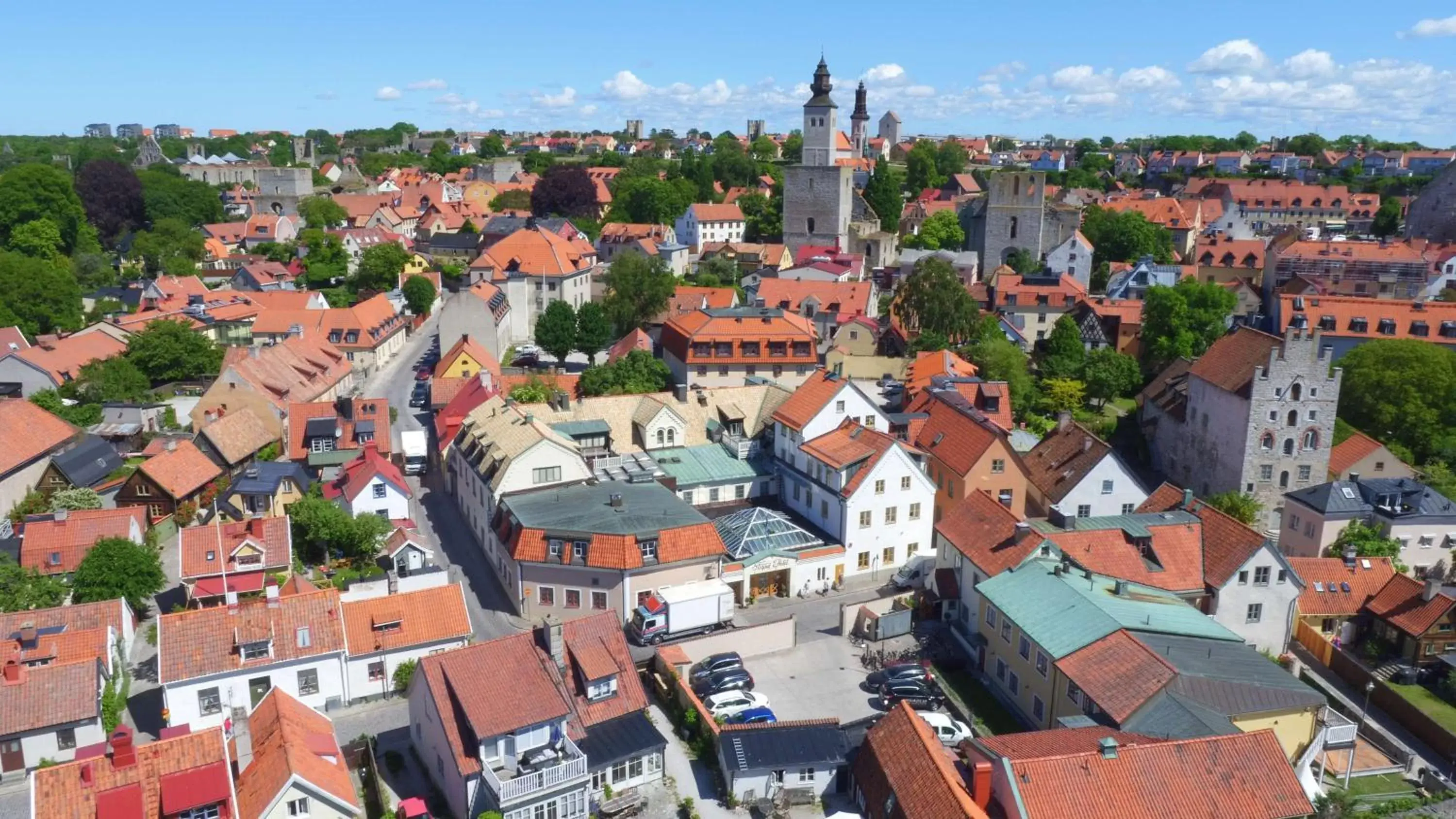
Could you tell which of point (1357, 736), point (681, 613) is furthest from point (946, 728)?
point (1357, 736)

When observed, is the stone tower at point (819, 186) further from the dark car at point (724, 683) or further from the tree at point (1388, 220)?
the dark car at point (724, 683)

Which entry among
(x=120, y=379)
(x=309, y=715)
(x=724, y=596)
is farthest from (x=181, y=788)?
(x=120, y=379)

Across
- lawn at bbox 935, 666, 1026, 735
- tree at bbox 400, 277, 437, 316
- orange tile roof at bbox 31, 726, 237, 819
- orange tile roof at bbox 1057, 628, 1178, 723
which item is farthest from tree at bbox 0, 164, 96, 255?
orange tile roof at bbox 1057, 628, 1178, 723

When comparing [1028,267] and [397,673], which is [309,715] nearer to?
[397,673]

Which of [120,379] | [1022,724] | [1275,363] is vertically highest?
[1275,363]

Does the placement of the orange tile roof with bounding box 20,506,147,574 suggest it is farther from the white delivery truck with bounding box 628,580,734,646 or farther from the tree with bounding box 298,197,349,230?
the tree with bounding box 298,197,349,230
